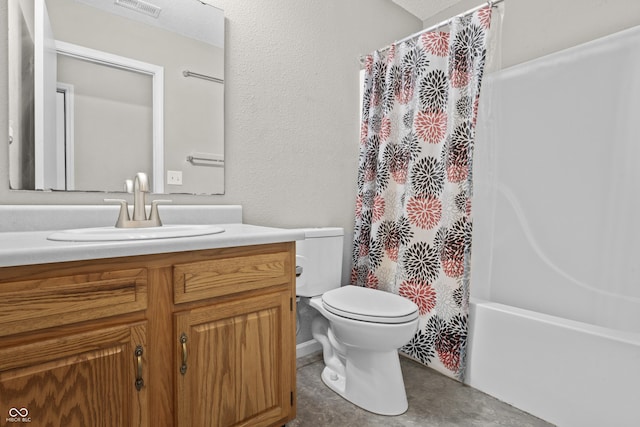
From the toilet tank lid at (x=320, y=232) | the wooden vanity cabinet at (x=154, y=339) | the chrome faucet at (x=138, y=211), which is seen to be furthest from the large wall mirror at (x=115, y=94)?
the wooden vanity cabinet at (x=154, y=339)

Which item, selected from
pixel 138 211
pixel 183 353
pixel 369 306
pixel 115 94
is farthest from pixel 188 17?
pixel 369 306

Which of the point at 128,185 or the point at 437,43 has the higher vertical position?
the point at 437,43

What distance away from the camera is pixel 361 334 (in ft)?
4.61

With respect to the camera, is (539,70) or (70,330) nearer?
(70,330)

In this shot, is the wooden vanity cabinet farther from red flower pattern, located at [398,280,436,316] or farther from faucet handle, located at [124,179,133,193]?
red flower pattern, located at [398,280,436,316]

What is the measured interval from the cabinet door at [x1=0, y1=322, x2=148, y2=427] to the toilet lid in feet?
2.59

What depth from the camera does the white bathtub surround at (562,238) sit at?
133 centimetres

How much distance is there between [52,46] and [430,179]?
5.48ft

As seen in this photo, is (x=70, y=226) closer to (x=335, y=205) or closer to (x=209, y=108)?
(x=209, y=108)

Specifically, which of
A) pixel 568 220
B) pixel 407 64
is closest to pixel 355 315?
pixel 568 220

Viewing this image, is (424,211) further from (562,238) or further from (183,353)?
(183,353)

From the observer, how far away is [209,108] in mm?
1568

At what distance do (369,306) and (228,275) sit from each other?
690mm

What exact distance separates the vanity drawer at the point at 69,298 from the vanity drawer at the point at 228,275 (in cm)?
11
